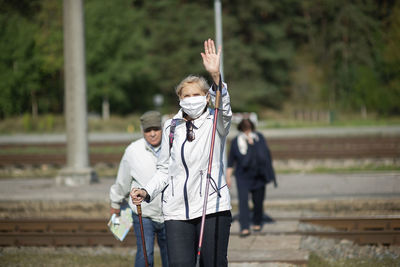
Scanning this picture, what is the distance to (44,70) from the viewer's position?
45.1 meters

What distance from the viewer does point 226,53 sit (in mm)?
51469

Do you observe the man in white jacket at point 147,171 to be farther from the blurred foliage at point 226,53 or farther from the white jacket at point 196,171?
the blurred foliage at point 226,53

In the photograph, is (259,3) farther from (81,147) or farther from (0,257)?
(0,257)

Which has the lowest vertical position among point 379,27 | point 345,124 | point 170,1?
point 345,124

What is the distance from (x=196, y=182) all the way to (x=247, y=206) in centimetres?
482

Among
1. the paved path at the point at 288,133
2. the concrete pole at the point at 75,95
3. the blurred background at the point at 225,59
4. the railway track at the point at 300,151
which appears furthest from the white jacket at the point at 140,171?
the blurred background at the point at 225,59

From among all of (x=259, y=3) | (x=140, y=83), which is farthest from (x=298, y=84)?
(x=140, y=83)

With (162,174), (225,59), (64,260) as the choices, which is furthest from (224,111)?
(225,59)

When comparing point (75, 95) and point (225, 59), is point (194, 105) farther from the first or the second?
point (225, 59)

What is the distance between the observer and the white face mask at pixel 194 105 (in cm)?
387

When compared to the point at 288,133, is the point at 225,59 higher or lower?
higher

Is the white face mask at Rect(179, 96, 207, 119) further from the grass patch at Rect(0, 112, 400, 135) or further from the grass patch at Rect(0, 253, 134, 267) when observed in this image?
the grass patch at Rect(0, 112, 400, 135)

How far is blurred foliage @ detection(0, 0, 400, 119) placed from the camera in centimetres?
4194

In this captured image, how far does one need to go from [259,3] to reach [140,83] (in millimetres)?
14585
